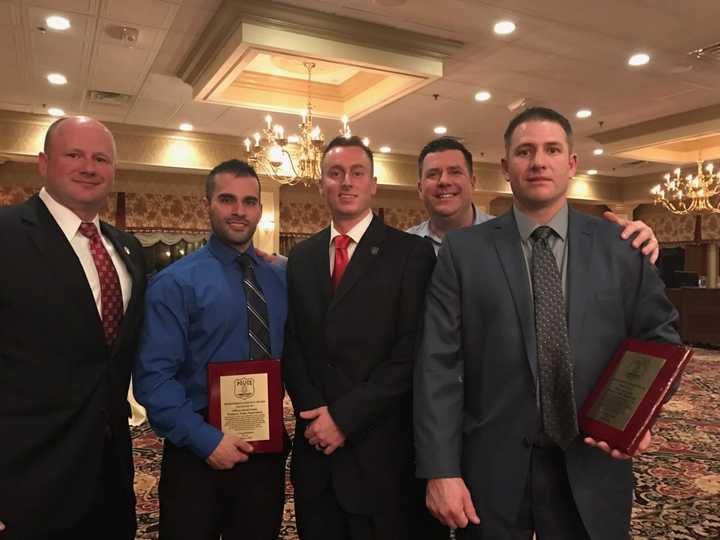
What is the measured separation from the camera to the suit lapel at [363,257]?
183 centimetres

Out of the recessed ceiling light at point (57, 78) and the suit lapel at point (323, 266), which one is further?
the recessed ceiling light at point (57, 78)

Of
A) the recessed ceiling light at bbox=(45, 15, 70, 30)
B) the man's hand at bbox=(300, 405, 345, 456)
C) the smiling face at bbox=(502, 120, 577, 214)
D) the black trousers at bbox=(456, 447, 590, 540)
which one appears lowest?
the black trousers at bbox=(456, 447, 590, 540)

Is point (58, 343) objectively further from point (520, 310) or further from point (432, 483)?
point (520, 310)

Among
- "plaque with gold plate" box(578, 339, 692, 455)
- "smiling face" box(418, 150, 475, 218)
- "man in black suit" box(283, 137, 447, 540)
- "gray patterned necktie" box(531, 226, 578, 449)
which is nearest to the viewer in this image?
"plaque with gold plate" box(578, 339, 692, 455)

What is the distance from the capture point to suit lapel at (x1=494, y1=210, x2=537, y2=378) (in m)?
1.58

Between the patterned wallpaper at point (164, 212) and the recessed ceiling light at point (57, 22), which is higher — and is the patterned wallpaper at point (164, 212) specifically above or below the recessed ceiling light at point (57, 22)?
below

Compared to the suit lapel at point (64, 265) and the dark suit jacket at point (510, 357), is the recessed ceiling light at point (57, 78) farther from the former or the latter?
the dark suit jacket at point (510, 357)

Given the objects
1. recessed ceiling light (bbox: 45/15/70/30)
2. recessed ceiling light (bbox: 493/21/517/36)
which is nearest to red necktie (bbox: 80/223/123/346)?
recessed ceiling light (bbox: 45/15/70/30)

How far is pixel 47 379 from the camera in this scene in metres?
1.65

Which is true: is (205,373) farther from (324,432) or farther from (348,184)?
(348,184)

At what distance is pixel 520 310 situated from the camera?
5.23ft

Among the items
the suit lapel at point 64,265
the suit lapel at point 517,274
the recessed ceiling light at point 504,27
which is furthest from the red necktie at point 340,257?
the recessed ceiling light at point 504,27

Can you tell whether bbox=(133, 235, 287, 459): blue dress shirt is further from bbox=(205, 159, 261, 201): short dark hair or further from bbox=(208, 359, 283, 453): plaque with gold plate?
bbox=(205, 159, 261, 201): short dark hair

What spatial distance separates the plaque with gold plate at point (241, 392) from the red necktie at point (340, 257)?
0.33 meters
